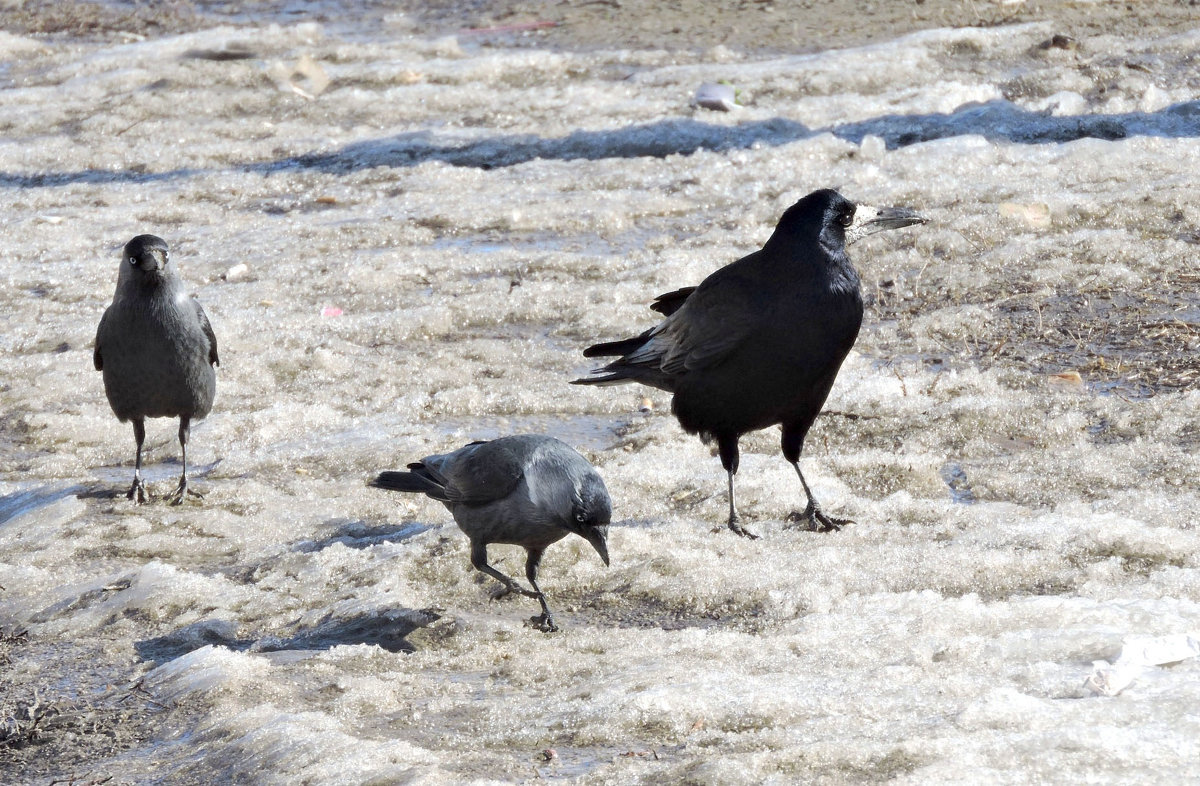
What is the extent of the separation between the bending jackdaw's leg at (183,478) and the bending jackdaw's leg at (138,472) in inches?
5.0

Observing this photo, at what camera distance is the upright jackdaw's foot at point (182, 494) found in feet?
18.3

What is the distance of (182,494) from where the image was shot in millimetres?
5602

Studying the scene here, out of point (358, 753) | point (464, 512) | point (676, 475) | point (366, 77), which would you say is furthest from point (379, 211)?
point (358, 753)

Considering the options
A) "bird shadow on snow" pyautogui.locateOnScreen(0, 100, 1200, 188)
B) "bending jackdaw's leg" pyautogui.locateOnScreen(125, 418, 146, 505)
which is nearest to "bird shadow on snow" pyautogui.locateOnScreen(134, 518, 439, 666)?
"bending jackdaw's leg" pyautogui.locateOnScreen(125, 418, 146, 505)

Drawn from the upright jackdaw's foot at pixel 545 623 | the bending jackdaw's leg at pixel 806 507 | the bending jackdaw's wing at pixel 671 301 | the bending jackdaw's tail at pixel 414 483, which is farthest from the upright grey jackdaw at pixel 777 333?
the bending jackdaw's tail at pixel 414 483

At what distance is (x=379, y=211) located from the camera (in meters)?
9.24

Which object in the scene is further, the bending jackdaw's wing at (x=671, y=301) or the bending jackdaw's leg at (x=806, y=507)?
the bending jackdaw's wing at (x=671, y=301)

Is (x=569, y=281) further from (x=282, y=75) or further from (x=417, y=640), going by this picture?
(x=282, y=75)

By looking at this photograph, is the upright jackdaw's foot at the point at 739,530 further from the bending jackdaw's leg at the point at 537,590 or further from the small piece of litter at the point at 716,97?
the small piece of litter at the point at 716,97

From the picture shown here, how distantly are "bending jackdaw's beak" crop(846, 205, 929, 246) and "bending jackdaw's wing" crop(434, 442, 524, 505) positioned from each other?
5.64ft

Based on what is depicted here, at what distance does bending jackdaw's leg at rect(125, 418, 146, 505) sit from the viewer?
5.62 metres

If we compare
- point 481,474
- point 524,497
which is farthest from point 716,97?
point 524,497

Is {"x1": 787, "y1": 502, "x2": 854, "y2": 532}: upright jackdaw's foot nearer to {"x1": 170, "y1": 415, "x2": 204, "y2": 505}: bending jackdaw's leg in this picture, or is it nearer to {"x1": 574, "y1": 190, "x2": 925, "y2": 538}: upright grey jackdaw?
{"x1": 574, "y1": 190, "x2": 925, "y2": 538}: upright grey jackdaw

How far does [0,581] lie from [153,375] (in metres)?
1.20
